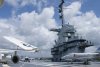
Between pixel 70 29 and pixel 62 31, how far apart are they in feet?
16.2

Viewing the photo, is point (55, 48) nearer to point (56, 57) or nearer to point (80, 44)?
point (56, 57)

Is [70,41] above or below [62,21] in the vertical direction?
below

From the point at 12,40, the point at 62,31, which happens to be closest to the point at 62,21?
the point at 62,31

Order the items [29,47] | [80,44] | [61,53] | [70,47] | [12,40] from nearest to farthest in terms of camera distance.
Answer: [29,47] → [12,40] → [80,44] → [70,47] → [61,53]

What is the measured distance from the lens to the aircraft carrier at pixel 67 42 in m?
124

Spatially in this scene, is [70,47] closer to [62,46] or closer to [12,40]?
[62,46]

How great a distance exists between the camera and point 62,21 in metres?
144

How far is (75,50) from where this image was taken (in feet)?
416

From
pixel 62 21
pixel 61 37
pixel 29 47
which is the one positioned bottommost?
pixel 29 47

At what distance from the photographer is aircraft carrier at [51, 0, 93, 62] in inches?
4881

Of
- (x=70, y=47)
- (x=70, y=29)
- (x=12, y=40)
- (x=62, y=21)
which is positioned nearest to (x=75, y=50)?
A: (x=70, y=47)

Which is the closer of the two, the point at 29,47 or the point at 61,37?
the point at 29,47

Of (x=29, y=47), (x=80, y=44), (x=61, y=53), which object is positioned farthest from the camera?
(x=61, y=53)

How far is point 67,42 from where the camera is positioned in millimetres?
131500
